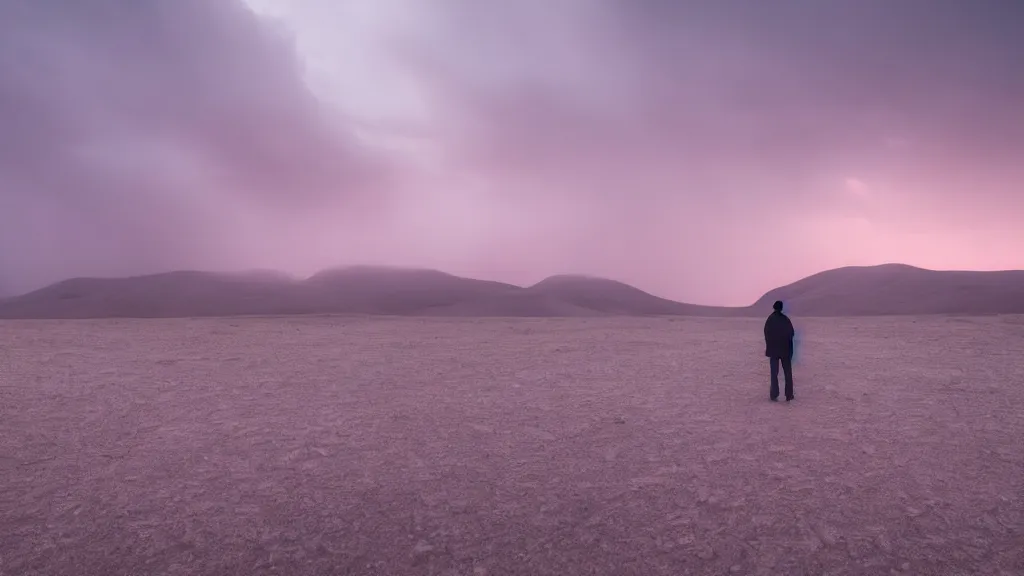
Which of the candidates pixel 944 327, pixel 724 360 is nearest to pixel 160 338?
pixel 724 360

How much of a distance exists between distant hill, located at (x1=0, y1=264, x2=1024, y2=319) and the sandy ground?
63.6m

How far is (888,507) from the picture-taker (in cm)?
737

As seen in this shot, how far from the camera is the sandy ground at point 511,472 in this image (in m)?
6.47

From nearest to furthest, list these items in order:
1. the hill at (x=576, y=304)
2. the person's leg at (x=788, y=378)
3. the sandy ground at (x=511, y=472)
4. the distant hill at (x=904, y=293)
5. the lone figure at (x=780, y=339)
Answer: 1. the sandy ground at (x=511, y=472)
2. the lone figure at (x=780, y=339)
3. the person's leg at (x=788, y=378)
4. the distant hill at (x=904, y=293)
5. the hill at (x=576, y=304)

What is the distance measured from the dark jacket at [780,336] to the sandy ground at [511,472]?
4.50ft

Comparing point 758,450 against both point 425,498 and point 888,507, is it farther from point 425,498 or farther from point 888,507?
point 425,498

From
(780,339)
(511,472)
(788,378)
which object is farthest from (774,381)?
(511,472)

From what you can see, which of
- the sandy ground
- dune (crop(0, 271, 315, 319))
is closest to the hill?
dune (crop(0, 271, 315, 319))

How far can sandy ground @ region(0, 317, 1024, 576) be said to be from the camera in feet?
21.2

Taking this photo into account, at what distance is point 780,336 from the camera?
1309 cm

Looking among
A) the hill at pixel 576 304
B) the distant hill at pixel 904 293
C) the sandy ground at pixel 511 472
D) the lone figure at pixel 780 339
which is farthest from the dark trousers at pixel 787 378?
the hill at pixel 576 304

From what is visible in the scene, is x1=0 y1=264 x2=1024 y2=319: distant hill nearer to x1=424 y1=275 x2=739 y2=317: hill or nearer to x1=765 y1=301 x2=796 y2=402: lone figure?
x1=424 y1=275 x2=739 y2=317: hill

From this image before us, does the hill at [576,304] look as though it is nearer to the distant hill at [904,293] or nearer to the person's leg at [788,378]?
the distant hill at [904,293]

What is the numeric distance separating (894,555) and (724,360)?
15395 mm
